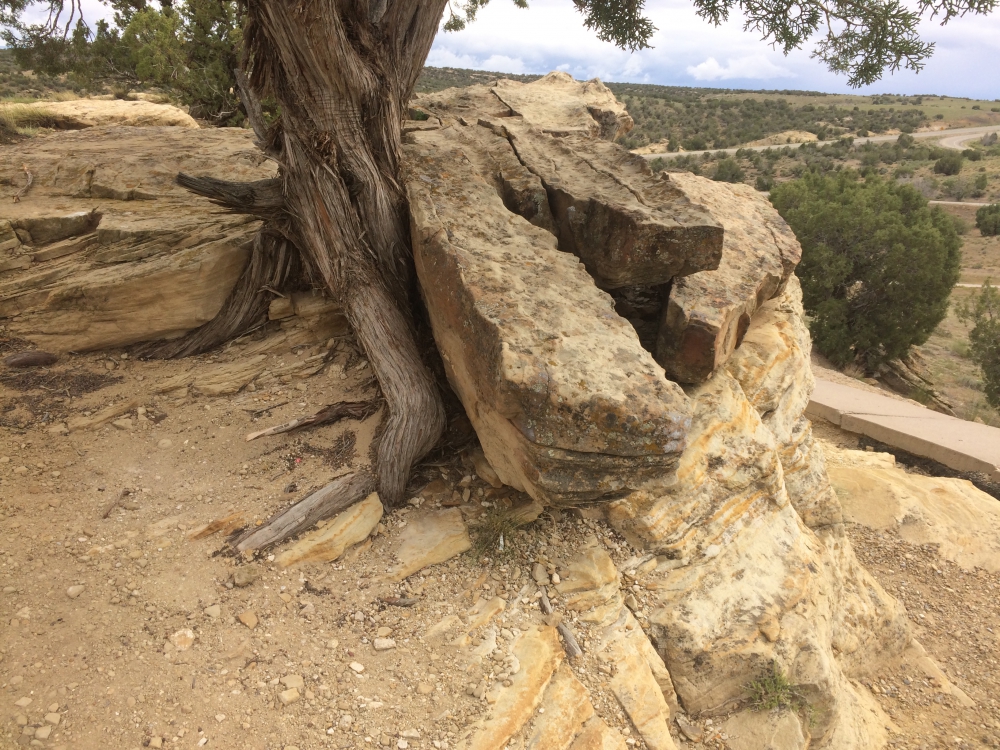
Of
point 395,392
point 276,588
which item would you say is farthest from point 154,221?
point 276,588

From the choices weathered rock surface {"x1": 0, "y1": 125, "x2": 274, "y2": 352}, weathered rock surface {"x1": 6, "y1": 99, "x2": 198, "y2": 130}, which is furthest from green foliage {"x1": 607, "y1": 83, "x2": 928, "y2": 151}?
weathered rock surface {"x1": 0, "y1": 125, "x2": 274, "y2": 352}

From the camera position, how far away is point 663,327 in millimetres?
4602

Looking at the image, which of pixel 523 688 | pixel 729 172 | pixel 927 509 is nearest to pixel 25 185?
pixel 523 688

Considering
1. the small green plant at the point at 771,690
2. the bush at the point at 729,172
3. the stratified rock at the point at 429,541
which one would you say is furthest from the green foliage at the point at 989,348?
the bush at the point at 729,172

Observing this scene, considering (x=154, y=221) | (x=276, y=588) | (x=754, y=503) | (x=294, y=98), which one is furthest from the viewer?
(x=154, y=221)

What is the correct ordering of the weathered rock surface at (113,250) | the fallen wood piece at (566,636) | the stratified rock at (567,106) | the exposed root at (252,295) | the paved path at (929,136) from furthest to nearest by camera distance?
the paved path at (929,136)
the stratified rock at (567,106)
the exposed root at (252,295)
the weathered rock surface at (113,250)
the fallen wood piece at (566,636)

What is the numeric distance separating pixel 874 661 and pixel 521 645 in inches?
169

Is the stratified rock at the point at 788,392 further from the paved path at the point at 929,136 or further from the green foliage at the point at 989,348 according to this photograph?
the paved path at the point at 929,136

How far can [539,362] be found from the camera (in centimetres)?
331

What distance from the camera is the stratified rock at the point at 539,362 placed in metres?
3.27

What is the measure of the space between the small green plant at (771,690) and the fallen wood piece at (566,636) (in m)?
1.49

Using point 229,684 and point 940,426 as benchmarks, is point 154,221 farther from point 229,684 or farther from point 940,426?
point 940,426

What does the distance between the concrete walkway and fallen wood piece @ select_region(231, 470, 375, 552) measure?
8.81 metres

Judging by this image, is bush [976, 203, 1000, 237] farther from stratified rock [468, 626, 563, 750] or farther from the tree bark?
stratified rock [468, 626, 563, 750]
